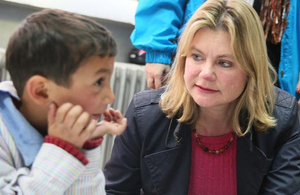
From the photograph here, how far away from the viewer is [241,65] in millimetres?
1230

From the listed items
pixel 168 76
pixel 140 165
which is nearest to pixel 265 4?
pixel 168 76

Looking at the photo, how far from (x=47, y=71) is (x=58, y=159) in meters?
0.17

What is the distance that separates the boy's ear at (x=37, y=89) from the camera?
730 millimetres

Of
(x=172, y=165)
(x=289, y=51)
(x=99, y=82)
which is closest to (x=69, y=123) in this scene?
(x=99, y=82)

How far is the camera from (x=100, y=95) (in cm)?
78

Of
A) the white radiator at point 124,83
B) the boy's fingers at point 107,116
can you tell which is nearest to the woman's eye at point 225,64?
the boy's fingers at point 107,116

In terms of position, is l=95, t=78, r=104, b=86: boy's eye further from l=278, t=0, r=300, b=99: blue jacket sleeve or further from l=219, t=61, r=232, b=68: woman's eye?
l=278, t=0, r=300, b=99: blue jacket sleeve

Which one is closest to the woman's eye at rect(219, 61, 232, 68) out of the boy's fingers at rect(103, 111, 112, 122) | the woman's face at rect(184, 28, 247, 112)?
the woman's face at rect(184, 28, 247, 112)

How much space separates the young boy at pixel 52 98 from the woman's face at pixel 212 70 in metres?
0.51

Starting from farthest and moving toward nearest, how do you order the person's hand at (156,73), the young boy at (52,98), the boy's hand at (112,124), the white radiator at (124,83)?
the white radiator at (124,83) < the person's hand at (156,73) < the boy's hand at (112,124) < the young boy at (52,98)

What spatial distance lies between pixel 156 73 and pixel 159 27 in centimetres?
20

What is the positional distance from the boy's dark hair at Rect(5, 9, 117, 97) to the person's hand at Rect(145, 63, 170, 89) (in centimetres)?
83

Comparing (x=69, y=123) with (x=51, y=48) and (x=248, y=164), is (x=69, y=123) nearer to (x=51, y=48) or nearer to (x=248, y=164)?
(x=51, y=48)

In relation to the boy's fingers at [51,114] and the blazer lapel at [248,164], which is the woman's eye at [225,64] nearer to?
the blazer lapel at [248,164]
